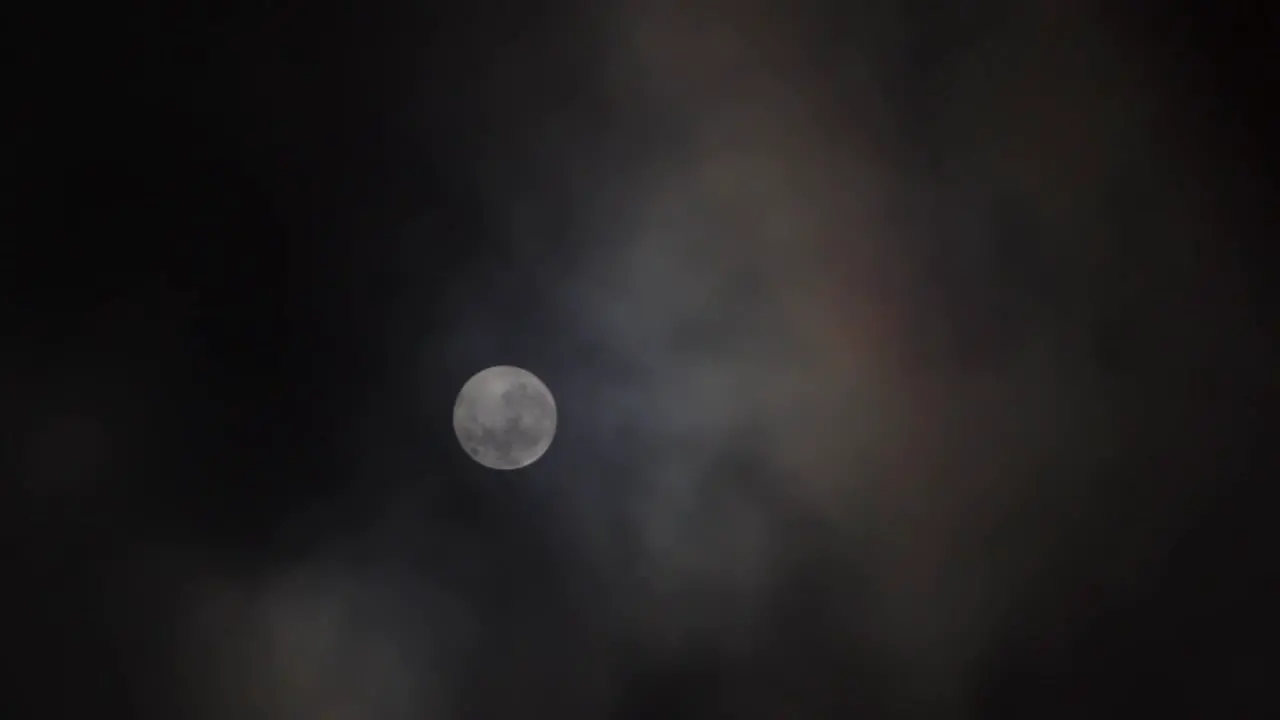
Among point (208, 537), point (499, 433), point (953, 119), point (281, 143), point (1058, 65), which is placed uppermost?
point (1058, 65)

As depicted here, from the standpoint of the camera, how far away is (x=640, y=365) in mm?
3342

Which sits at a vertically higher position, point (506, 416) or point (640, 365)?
point (640, 365)

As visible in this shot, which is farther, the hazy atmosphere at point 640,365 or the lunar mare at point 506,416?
the lunar mare at point 506,416

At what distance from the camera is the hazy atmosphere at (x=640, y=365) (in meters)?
2.84

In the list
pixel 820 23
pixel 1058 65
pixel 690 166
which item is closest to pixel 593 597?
pixel 690 166

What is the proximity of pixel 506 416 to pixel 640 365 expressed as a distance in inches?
22.1

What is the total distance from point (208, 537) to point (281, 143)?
→ 1555 mm

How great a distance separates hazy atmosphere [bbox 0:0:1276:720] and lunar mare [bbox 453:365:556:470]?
0.27ft

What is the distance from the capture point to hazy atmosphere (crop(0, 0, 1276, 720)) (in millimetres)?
2842

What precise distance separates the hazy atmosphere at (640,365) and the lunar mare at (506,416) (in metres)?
0.08

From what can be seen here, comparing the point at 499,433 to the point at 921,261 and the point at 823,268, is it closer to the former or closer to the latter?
the point at 823,268

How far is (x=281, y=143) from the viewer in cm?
325

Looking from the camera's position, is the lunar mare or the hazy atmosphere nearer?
the hazy atmosphere

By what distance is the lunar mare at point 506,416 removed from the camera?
3416 millimetres
